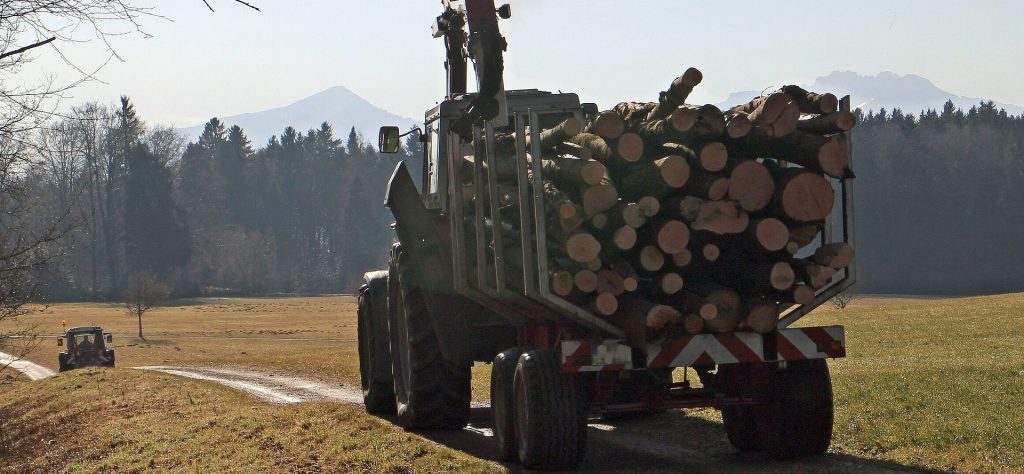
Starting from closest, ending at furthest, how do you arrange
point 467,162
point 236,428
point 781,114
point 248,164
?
point 781,114, point 467,162, point 236,428, point 248,164

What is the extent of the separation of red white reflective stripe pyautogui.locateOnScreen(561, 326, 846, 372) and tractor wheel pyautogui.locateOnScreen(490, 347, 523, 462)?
0.95 metres

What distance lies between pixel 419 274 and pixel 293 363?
17.2 metres

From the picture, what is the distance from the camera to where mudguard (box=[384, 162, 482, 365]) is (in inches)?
483

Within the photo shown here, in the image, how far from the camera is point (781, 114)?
9.28m

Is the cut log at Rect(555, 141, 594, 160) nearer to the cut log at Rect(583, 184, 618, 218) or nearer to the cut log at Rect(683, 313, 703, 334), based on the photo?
the cut log at Rect(583, 184, 618, 218)

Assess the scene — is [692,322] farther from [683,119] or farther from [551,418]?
[683,119]

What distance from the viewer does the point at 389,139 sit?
14195 mm

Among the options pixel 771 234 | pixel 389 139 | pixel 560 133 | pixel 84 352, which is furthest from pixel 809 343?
pixel 84 352

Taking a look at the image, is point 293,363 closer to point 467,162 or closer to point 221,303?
point 467,162

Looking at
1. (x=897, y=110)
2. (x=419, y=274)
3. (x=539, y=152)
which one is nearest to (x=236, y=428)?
(x=419, y=274)

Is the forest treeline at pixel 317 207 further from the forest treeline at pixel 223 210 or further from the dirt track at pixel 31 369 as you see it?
the dirt track at pixel 31 369

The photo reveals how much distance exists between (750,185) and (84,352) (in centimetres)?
3335

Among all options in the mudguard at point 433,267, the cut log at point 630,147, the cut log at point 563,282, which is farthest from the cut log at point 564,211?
the mudguard at point 433,267

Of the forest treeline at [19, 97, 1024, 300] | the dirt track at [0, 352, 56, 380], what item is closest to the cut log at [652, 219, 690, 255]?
the dirt track at [0, 352, 56, 380]
